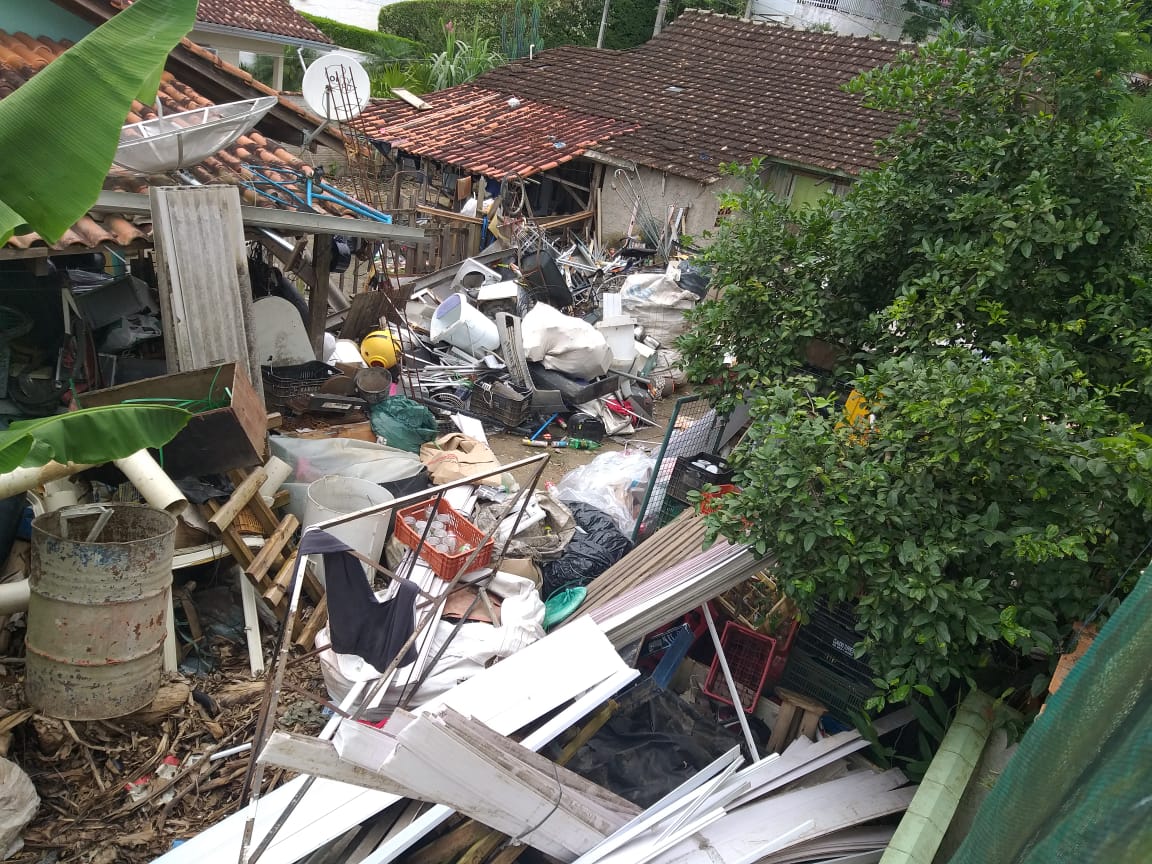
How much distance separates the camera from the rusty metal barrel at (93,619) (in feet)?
14.5

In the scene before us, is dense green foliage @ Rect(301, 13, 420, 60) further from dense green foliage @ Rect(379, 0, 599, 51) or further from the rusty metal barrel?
the rusty metal barrel

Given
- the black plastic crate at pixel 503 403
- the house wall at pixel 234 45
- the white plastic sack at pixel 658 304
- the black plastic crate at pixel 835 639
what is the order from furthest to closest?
1. the house wall at pixel 234 45
2. the white plastic sack at pixel 658 304
3. the black plastic crate at pixel 503 403
4. the black plastic crate at pixel 835 639

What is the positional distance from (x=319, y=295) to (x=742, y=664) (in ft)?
19.7

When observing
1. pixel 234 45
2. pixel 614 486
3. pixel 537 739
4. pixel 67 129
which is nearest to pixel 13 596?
pixel 67 129

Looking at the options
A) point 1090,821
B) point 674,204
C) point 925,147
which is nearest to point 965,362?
point 925,147

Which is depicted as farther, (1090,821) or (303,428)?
(303,428)

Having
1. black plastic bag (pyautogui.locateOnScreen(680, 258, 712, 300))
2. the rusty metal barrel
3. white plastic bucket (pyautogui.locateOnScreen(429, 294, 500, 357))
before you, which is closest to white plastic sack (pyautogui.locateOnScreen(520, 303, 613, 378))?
white plastic bucket (pyautogui.locateOnScreen(429, 294, 500, 357))

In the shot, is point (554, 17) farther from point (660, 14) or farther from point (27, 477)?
point (27, 477)

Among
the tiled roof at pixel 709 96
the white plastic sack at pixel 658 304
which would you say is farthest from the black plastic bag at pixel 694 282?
the tiled roof at pixel 709 96

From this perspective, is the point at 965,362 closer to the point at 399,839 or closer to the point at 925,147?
the point at 925,147

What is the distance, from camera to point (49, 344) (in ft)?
22.7

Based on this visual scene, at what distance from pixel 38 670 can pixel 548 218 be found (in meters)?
12.9

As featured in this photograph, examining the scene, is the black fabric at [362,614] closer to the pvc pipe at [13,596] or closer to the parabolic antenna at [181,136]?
the pvc pipe at [13,596]

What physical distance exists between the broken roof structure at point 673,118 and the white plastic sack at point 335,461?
9.12m
